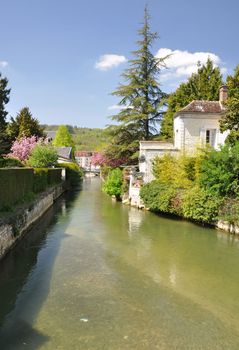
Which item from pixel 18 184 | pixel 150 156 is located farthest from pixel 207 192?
pixel 18 184

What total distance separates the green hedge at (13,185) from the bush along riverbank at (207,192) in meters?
8.65

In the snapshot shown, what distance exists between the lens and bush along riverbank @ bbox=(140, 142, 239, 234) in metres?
18.3

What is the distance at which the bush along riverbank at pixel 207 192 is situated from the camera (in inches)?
722

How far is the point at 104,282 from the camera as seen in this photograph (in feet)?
35.1

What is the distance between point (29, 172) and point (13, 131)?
3388cm

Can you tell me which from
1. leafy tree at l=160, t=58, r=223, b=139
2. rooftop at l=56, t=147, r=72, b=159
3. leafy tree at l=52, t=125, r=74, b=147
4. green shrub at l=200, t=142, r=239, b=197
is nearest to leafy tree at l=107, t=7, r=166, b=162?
leafy tree at l=160, t=58, r=223, b=139

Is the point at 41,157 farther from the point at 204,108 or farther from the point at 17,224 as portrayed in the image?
the point at 17,224

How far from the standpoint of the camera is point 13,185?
57.0ft

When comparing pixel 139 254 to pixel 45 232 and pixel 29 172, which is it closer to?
pixel 45 232

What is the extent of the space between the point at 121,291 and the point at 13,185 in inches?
382

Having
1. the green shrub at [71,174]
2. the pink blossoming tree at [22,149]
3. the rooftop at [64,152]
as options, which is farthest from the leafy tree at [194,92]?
the rooftop at [64,152]

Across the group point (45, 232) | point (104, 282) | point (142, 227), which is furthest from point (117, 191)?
point (104, 282)

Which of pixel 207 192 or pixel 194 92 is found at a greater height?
pixel 194 92

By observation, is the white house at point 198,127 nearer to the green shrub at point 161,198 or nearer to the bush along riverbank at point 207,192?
the green shrub at point 161,198
